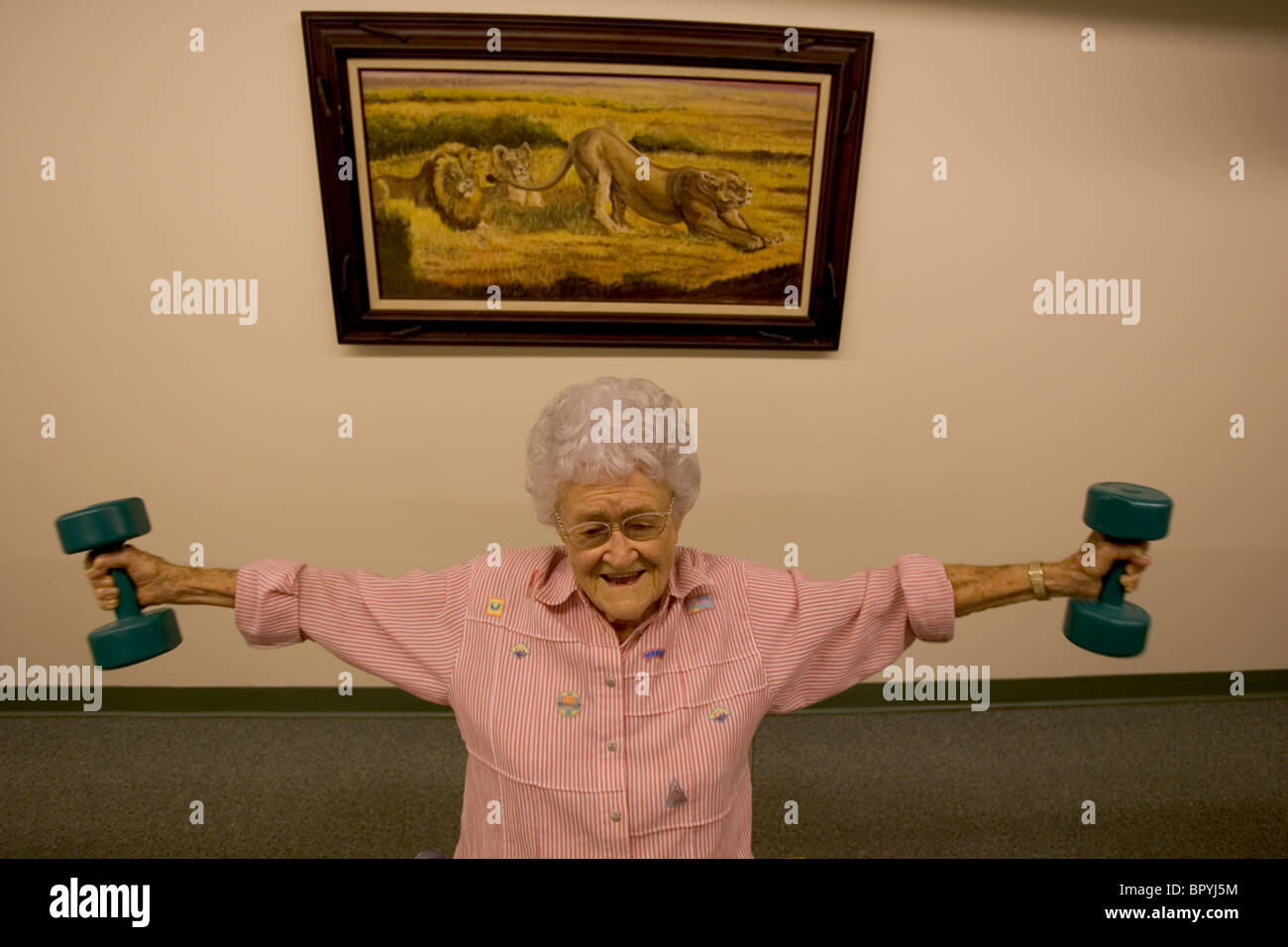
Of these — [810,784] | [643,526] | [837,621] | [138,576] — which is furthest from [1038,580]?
[138,576]

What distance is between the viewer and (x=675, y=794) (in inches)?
43.7

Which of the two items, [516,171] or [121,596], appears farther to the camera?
[516,171]

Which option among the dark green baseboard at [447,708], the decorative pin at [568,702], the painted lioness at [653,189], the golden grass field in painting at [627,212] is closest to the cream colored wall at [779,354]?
the dark green baseboard at [447,708]

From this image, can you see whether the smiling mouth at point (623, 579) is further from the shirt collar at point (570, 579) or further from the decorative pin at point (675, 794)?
the decorative pin at point (675, 794)

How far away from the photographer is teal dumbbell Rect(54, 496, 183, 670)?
3.59ft

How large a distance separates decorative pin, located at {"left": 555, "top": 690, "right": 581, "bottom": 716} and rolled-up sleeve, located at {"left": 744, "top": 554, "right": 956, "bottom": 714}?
32cm

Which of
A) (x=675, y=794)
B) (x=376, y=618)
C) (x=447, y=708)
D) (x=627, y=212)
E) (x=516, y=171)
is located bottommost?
(x=447, y=708)

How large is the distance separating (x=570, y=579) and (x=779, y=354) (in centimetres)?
128

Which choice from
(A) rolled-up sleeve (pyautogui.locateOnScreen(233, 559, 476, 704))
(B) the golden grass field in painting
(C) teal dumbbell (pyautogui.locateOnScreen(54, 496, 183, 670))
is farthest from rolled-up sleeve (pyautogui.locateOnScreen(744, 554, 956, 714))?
(B) the golden grass field in painting

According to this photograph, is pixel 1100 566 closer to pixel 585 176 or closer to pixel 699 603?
pixel 699 603

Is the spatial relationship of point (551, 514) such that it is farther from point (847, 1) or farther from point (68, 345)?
point (68, 345)

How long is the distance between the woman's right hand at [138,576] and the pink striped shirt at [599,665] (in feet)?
0.44

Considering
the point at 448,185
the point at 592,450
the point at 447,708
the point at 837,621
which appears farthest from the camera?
the point at 447,708
